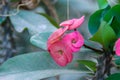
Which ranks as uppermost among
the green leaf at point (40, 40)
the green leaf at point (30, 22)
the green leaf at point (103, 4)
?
the green leaf at point (30, 22)

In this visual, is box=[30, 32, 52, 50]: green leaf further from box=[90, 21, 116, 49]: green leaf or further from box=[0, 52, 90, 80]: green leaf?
box=[90, 21, 116, 49]: green leaf

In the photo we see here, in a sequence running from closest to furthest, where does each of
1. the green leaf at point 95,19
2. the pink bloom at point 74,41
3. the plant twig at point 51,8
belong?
the pink bloom at point 74,41, the green leaf at point 95,19, the plant twig at point 51,8

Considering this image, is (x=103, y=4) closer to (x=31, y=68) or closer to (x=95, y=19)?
(x=95, y=19)

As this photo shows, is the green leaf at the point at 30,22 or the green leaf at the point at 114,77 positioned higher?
the green leaf at the point at 30,22

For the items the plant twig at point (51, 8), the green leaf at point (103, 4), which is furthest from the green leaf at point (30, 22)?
the green leaf at point (103, 4)

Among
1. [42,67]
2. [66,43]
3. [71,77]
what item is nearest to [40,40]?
[42,67]

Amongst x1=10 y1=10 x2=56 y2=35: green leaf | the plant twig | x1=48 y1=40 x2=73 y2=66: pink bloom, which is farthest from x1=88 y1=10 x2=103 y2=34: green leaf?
the plant twig

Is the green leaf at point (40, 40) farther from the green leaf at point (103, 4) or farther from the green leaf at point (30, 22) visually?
the green leaf at point (30, 22)

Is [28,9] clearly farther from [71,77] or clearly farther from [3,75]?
[3,75]
